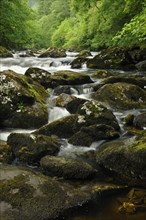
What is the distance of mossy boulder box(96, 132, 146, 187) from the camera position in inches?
256

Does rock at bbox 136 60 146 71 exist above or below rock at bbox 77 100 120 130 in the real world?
above

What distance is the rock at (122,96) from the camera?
11328mm

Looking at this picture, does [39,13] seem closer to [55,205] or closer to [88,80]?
[88,80]

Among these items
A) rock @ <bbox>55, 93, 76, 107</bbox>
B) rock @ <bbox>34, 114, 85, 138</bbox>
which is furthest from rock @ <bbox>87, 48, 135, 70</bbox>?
rock @ <bbox>34, 114, 85, 138</bbox>

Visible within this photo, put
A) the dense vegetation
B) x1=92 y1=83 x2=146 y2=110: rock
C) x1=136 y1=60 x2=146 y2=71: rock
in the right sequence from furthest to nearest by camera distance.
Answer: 1. the dense vegetation
2. x1=136 y1=60 x2=146 y2=71: rock
3. x1=92 y1=83 x2=146 y2=110: rock

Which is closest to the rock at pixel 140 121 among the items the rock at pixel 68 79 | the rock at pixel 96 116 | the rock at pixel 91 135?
the rock at pixel 96 116

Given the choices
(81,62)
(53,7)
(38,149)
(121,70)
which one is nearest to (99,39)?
(81,62)

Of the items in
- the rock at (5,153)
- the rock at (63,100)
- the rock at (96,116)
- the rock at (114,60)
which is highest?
the rock at (114,60)

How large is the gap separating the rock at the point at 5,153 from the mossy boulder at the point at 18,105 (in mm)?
2164

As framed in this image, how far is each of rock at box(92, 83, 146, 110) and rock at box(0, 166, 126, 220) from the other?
5486mm

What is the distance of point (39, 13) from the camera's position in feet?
293

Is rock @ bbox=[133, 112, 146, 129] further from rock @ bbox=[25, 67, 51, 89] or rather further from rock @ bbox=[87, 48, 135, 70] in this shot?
rock @ bbox=[87, 48, 135, 70]

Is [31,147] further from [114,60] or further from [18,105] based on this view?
[114,60]

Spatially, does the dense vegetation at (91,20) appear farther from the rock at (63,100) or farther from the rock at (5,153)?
the rock at (5,153)
